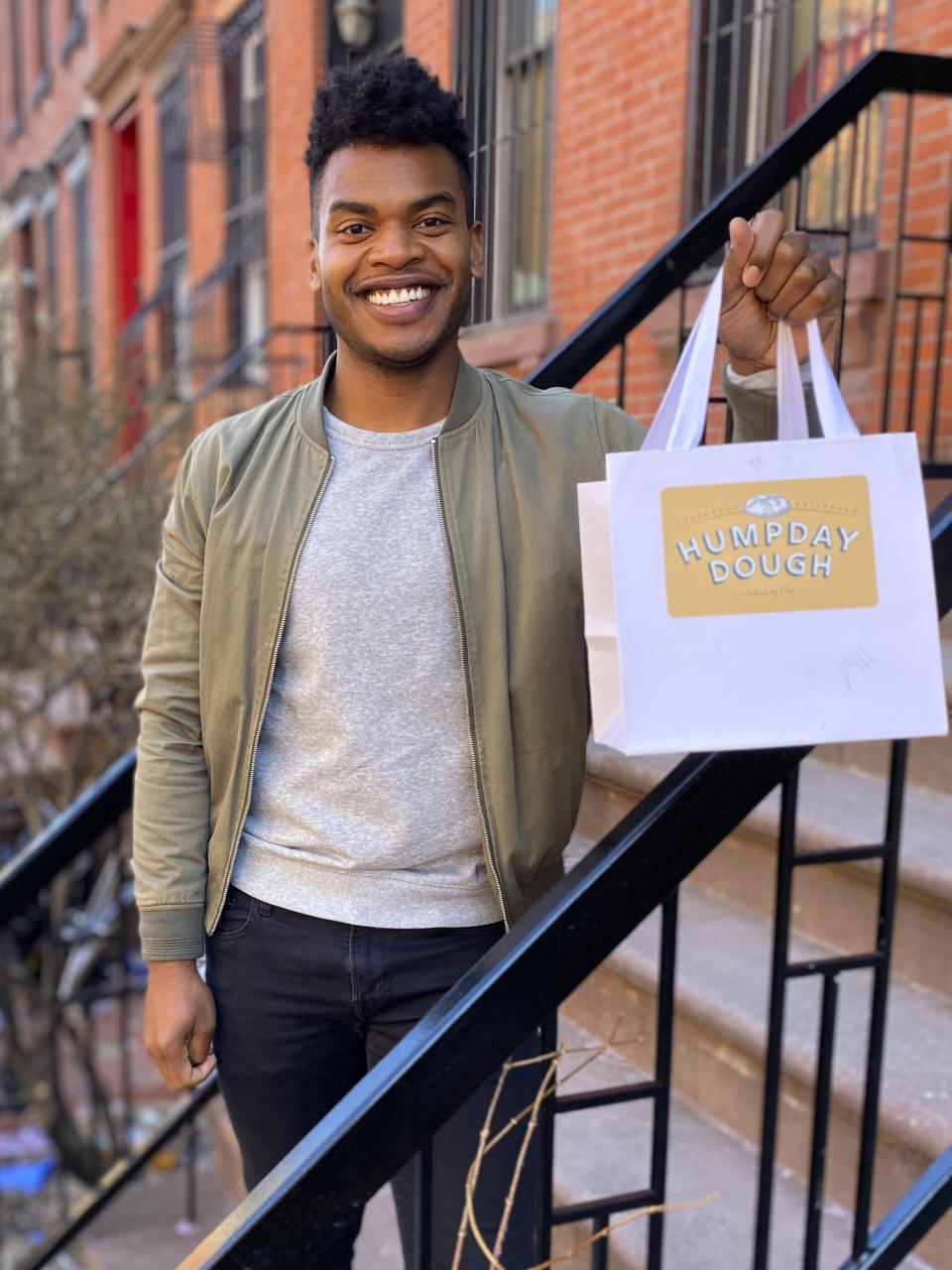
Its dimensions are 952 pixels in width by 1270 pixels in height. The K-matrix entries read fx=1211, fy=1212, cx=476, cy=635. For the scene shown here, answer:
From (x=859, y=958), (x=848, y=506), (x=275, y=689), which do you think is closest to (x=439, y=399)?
(x=275, y=689)

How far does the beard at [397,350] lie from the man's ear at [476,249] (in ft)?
0.24

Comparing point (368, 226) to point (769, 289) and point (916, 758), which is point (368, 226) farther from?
point (916, 758)

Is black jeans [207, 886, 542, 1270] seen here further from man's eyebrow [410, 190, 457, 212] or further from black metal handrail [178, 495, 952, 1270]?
man's eyebrow [410, 190, 457, 212]

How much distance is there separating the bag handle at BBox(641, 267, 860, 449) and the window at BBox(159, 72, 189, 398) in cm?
855

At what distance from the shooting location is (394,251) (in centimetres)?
145

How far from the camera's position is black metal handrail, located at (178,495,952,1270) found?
1221 millimetres

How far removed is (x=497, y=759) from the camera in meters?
1.47

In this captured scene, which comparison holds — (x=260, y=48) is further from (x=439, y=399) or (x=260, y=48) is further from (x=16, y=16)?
(x=16, y=16)

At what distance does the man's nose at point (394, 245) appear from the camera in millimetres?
1451

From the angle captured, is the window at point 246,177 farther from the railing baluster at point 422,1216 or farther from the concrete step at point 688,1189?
the railing baluster at point 422,1216

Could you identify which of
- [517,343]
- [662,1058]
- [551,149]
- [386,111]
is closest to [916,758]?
[662,1058]

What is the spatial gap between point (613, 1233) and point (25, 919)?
559cm

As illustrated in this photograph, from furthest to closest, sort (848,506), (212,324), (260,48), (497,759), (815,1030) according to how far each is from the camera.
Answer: (212,324)
(260,48)
(815,1030)
(497,759)
(848,506)

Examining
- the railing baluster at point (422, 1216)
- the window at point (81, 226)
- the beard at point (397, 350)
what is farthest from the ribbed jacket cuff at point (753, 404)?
the window at point (81, 226)
